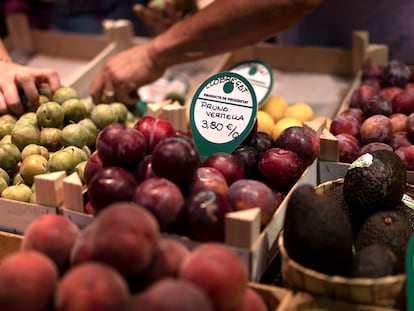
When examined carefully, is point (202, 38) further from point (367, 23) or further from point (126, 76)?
point (367, 23)

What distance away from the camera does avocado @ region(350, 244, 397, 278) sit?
1.10 metres

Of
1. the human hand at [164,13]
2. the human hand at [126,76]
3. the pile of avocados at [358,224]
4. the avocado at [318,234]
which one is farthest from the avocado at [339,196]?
the human hand at [164,13]

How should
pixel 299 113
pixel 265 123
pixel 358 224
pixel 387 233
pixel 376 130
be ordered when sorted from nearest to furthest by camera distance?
pixel 387 233
pixel 358 224
pixel 376 130
pixel 265 123
pixel 299 113

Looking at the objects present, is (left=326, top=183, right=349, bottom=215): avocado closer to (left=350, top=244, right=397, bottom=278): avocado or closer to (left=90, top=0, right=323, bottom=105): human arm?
(left=350, top=244, right=397, bottom=278): avocado

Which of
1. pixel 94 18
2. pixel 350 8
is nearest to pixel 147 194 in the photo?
pixel 350 8

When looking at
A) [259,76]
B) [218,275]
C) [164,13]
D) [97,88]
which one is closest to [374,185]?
[218,275]

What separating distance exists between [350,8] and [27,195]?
1732mm

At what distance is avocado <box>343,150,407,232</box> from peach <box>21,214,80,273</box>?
Result: 0.63 metres

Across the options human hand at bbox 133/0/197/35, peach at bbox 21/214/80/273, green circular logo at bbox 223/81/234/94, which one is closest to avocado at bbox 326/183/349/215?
green circular logo at bbox 223/81/234/94

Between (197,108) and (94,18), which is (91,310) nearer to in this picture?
(197,108)

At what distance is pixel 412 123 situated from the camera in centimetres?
167

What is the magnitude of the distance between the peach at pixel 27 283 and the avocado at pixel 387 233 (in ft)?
2.16

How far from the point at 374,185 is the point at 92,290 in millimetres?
697

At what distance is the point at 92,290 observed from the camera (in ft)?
2.87
